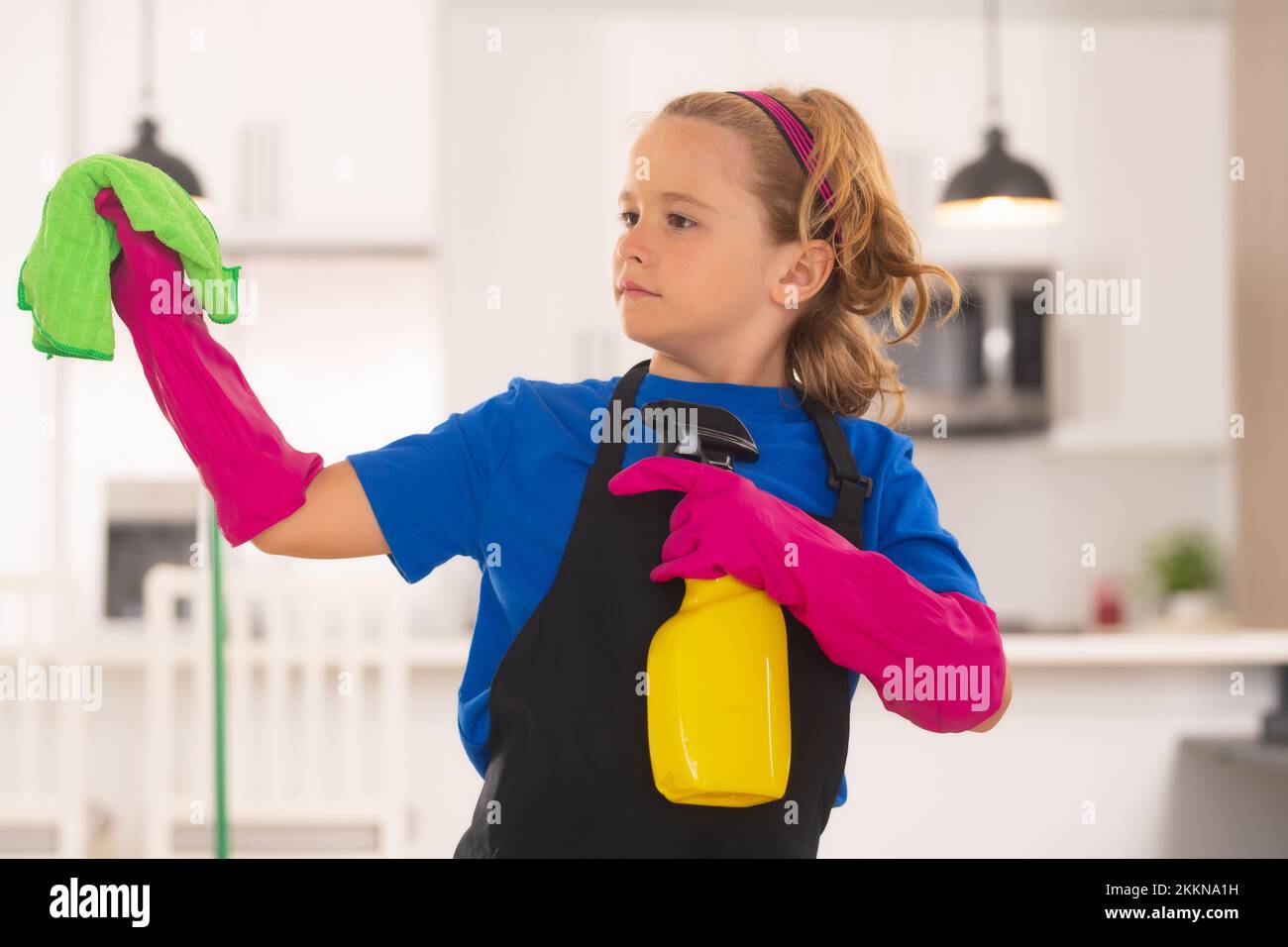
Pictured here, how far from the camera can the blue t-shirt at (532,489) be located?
2.30 feet

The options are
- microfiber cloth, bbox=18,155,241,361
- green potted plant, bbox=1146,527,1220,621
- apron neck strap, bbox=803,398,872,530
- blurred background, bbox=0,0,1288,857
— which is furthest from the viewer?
green potted plant, bbox=1146,527,1220,621

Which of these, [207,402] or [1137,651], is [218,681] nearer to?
[207,402]

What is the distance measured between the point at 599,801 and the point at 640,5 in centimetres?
326

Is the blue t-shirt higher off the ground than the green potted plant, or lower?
higher

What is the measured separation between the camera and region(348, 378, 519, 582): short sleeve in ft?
2.26

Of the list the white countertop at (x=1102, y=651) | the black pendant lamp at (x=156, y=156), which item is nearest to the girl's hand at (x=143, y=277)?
the white countertop at (x=1102, y=651)

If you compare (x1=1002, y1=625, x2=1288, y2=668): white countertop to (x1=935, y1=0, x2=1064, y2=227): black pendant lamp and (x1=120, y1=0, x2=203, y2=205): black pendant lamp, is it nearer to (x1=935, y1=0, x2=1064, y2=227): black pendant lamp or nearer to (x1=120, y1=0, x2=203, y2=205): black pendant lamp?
(x1=935, y1=0, x2=1064, y2=227): black pendant lamp

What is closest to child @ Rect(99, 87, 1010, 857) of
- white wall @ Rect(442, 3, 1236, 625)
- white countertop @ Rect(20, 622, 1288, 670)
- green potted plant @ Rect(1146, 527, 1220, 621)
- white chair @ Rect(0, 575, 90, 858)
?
white chair @ Rect(0, 575, 90, 858)

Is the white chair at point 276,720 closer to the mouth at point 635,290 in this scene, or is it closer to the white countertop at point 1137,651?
the white countertop at point 1137,651

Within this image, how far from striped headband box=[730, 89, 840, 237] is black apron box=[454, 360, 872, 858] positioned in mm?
214

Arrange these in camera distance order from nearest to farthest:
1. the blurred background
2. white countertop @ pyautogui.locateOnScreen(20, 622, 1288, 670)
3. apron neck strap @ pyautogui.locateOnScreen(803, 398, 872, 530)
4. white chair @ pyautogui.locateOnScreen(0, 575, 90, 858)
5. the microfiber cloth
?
the microfiber cloth, apron neck strap @ pyautogui.locateOnScreen(803, 398, 872, 530), white chair @ pyautogui.locateOnScreen(0, 575, 90, 858), white countertop @ pyautogui.locateOnScreen(20, 622, 1288, 670), the blurred background

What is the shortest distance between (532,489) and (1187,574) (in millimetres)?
3235

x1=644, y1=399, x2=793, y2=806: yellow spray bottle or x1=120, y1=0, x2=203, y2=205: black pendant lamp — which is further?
x1=120, y1=0, x2=203, y2=205: black pendant lamp

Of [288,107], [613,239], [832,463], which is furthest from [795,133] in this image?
[288,107]
